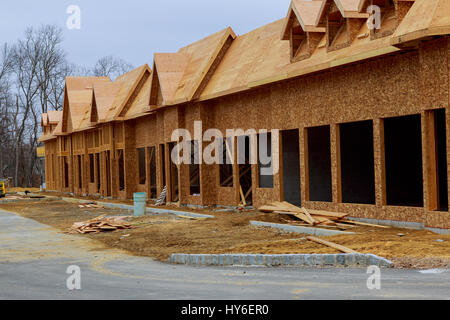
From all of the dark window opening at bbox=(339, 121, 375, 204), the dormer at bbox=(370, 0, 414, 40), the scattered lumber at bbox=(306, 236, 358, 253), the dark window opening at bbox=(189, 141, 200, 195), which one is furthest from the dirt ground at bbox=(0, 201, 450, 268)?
the dormer at bbox=(370, 0, 414, 40)

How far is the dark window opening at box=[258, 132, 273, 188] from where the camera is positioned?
22.2m

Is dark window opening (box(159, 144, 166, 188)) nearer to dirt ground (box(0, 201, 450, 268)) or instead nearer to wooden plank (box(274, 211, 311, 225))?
dirt ground (box(0, 201, 450, 268))

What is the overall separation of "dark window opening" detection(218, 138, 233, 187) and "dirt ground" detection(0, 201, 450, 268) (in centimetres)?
307

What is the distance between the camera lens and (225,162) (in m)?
26.1

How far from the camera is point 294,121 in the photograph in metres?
19.0

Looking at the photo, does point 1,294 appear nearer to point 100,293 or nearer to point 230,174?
point 100,293

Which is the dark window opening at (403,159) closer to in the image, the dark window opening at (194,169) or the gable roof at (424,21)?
the gable roof at (424,21)

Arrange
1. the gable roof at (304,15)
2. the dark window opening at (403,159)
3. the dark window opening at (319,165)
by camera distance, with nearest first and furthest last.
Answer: the gable roof at (304,15)
the dark window opening at (403,159)
the dark window opening at (319,165)

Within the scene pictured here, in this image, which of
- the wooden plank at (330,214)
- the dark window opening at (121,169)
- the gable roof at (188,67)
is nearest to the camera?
the wooden plank at (330,214)

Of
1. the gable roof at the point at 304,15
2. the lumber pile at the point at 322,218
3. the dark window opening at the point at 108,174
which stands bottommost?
the lumber pile at the point at 322,218

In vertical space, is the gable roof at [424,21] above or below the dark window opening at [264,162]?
above

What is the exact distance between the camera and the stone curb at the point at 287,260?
33.8 ft

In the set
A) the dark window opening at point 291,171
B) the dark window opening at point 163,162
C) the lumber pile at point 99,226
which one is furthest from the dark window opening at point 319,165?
the dark window opening at point 163,162

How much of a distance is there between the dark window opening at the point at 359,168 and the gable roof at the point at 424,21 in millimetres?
8282
